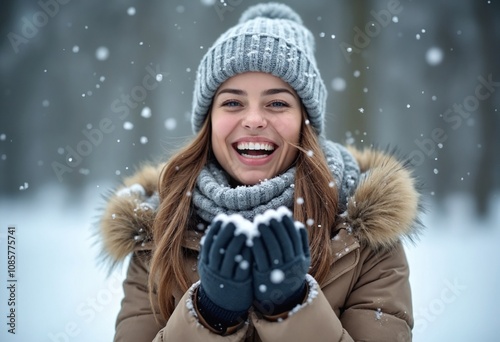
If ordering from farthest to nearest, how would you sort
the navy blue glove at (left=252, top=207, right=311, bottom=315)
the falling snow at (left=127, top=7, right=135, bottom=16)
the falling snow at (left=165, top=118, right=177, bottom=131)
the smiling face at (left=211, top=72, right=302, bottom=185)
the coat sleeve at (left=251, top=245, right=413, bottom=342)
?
1. the falling snow at (left=165, top=118, right=177, bottom=131)
2. the falling snow at (left=127, top=7, right=135, bottom=16)
3. the smiling face at (left=211, top=72, right=302, bottom=185)
4. the coat sleeve at (left=251, top=245, right=413, bottom=342)
5. the navy blue glove at (left=252, top=207, right=311, bottom=315)

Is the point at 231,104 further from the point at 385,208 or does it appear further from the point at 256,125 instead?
the point at 385,208

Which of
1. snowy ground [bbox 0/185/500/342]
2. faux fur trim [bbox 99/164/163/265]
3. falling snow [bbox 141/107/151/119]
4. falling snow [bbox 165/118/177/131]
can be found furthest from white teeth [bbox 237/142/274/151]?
falling snow [bbox 141/107/151/119]

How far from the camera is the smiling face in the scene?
2.05 metres

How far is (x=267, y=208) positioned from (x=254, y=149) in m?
0.27

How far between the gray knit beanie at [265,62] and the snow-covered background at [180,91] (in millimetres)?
4552

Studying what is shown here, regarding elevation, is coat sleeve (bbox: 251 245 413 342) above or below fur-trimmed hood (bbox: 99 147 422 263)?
below

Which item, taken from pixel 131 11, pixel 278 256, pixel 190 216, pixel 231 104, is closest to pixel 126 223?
pixel 190 216

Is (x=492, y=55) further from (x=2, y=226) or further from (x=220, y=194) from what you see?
(x=2, y=226)

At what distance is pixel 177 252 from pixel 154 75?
5.64m

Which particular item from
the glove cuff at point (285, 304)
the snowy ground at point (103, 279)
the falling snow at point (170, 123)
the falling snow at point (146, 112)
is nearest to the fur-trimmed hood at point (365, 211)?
the glove cuff at point (285, 304)

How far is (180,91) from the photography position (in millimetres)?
7484

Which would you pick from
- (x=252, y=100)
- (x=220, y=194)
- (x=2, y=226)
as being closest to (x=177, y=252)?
(x=220, y=194)

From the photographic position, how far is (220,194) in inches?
79.1

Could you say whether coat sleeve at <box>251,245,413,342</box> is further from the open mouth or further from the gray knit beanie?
the gray knit beanie
